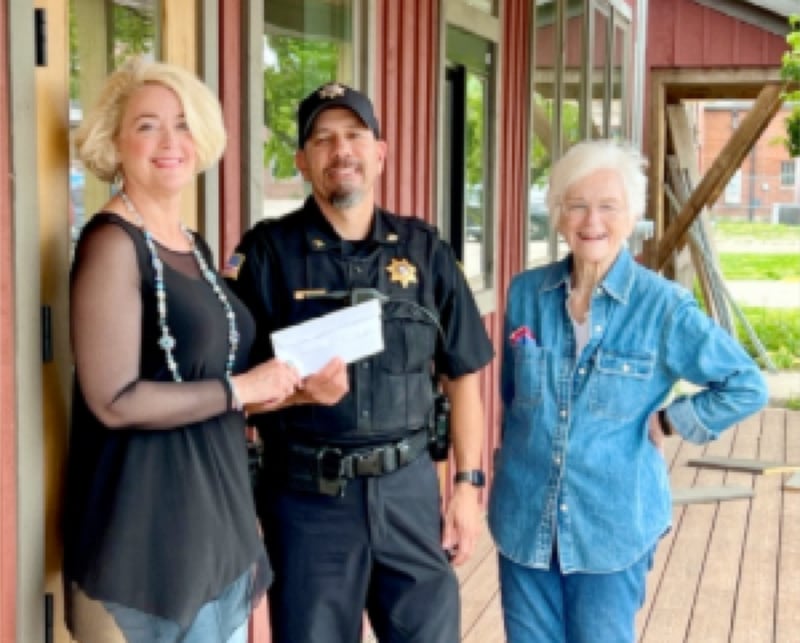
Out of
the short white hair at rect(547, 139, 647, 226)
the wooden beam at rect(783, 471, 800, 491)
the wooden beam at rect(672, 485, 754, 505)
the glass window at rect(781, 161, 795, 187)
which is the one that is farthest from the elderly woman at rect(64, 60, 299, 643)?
the glass window at rect(781, 161, 795, 187)

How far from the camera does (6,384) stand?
7.09 ft

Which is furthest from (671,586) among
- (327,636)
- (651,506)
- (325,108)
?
(325,108)

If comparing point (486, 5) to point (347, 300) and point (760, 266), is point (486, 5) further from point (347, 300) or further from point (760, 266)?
point (760, 266)

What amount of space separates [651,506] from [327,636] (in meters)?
0.70

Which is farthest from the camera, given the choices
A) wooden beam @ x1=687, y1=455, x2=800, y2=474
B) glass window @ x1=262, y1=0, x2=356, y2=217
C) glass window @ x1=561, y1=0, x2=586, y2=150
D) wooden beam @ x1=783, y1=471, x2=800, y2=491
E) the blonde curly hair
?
glass window @ x1=561, y1=0, x2=586, y2=150

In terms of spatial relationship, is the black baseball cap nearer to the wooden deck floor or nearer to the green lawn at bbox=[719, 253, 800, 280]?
the wooden deck floor

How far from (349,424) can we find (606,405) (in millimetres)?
507

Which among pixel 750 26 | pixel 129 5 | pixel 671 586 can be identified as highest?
pixel 750 26

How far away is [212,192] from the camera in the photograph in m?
3.03

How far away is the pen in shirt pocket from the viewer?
2.61 metres

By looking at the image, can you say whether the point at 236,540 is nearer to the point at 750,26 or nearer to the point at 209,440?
the point at 209,440

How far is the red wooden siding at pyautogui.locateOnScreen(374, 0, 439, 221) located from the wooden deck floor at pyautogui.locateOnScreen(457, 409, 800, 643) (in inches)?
55.5

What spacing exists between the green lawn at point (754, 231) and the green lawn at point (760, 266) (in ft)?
15.5

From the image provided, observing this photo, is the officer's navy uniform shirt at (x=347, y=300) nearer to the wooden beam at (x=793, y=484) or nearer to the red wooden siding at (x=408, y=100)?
the red wooden siding at (x=408, y=100)
